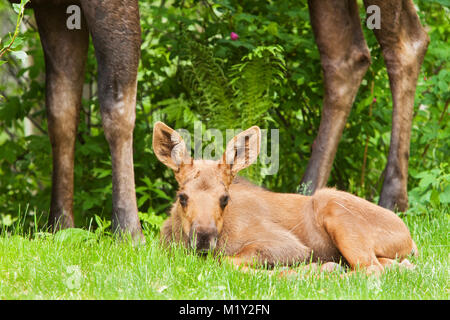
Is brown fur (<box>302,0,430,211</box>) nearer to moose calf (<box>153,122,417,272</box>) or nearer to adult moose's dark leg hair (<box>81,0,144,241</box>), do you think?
moose calf (<box>153,122,417,272</box>)

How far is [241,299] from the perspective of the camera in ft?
12.4

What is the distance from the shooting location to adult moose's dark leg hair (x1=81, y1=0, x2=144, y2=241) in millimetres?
5297

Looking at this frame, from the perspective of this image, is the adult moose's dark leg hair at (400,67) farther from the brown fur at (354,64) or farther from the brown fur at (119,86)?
the brown fur at (119,86)

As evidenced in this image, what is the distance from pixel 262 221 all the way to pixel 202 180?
594 mm

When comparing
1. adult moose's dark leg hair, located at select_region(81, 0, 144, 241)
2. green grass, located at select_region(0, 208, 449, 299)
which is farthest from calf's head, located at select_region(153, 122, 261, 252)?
adult moose's dark leg hair, located at select_region(81, 0, 144, 241)

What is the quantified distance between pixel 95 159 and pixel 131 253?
3271 mm

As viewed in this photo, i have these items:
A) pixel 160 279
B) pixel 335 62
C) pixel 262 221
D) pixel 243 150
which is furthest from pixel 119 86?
pixel 335 62

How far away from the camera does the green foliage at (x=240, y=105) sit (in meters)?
7.12

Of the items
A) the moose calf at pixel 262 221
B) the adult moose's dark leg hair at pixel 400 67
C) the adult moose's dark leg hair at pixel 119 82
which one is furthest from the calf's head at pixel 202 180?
the adult moose's dark leg hair at pixel 400 67

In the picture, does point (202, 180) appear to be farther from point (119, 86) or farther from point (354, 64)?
point (354, 64)

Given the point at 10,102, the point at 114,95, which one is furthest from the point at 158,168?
the point at 114,95

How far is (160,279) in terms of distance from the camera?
13.3 feet

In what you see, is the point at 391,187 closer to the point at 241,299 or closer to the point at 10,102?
the point at 241,299

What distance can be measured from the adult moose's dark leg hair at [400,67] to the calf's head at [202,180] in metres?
2.20
